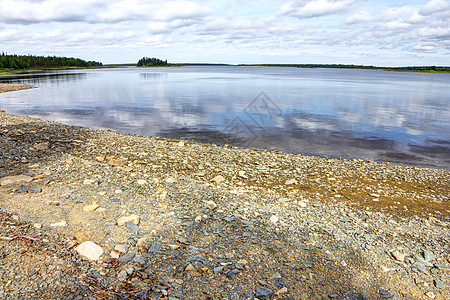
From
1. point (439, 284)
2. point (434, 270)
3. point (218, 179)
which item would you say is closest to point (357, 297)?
point (439, 284)

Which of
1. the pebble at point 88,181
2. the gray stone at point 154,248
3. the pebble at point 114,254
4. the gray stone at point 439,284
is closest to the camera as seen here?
the gray stone at point 439,284

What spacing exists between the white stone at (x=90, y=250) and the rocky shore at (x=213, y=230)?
0.09ft

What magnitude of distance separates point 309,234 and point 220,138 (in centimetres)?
1617

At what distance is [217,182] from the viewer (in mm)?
12805

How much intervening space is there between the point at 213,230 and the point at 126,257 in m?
2.63

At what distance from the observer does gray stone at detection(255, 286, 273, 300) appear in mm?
6391

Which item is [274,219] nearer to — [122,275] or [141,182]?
[122,275]

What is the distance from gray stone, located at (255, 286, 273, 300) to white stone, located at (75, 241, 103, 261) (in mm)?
3814

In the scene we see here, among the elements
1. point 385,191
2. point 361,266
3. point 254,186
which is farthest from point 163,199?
point 385,191

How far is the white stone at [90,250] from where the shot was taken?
704 cm

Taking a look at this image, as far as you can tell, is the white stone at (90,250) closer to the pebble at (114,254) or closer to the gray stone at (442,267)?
the pebble at (114,254)

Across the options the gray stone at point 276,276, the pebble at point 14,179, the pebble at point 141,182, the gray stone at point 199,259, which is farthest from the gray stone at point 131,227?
the pebble at point 14,179

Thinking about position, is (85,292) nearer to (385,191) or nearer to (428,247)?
(428,247)

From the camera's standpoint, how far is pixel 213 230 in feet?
29.0
